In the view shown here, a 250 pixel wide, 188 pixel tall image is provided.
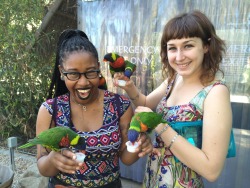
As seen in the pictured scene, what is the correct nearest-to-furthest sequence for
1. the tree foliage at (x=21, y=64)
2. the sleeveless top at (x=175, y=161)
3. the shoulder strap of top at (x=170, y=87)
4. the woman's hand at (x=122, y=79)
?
the sleeveless top at (x=175, y=161) < the shoulder strap of top at (x=170, y=87) < the woman's hand at (x=122, y=79) < the tree foliage at (x=21, y=64)

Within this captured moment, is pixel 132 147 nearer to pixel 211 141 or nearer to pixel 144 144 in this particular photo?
pixel 144 144

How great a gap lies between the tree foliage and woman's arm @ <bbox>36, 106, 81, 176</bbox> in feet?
9.76

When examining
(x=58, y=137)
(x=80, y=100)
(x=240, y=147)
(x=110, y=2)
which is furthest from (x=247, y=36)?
(x=58, y=137)

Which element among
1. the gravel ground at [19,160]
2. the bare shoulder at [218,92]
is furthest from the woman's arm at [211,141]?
the gravel ground at [19,160]

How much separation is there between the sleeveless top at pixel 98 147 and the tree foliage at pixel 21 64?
299 cm

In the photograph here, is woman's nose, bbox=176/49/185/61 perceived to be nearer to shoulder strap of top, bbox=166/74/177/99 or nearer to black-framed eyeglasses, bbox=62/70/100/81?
shoulder strap of top, bbox=166/74/177/99

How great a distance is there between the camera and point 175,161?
147cm

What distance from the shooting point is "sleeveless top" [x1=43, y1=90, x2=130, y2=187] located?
1403 mm

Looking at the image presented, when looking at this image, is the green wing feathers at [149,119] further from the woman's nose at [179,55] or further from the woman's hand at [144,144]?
the woman's nose at [179,55]

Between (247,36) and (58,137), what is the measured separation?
2.31 metres

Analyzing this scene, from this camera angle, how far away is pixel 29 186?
3.26m

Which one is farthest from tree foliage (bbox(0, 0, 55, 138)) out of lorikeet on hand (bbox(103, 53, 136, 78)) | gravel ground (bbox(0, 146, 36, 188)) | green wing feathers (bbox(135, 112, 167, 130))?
green wing feathers (bbox(135, 112, 167, 130))

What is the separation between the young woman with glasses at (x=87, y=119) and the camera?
1.39 metres

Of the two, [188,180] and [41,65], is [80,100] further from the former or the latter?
[41,65]
